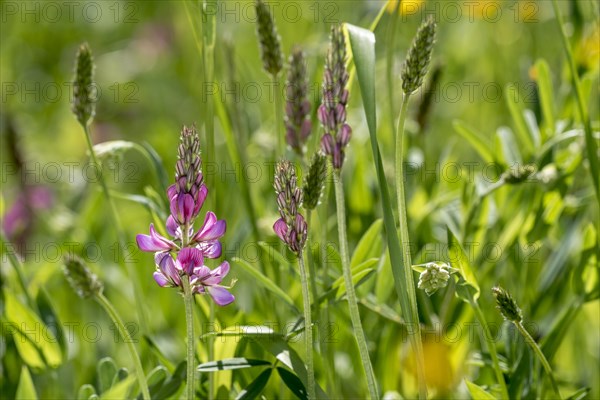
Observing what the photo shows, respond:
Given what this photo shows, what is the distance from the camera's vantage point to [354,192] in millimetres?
1881

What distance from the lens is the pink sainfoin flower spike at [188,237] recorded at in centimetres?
103

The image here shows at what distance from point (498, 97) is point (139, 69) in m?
1.79

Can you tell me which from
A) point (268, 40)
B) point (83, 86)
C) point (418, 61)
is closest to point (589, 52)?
point (268, 40)

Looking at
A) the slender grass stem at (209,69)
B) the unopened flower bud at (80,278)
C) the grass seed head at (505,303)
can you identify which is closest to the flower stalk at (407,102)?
the grass seed head at (505,303)

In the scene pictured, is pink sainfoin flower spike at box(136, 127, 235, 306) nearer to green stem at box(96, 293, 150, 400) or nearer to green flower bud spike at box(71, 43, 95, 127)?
green stem at box(96, 293, 150, 400)

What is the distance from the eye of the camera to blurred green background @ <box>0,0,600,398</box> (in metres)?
1.65

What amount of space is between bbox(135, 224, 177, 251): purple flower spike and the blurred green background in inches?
11.1

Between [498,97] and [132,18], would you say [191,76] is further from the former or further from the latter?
[498,97]

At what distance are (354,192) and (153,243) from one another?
0.86m

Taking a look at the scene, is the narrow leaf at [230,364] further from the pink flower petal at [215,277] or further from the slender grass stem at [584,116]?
the slender grass stem at [584,116]

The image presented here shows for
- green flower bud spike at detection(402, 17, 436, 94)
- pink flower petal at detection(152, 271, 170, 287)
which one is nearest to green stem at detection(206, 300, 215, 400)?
pink flower petal at detection(152, 271, 170, 287)

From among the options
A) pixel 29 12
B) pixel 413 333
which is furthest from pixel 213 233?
pixel 29 12

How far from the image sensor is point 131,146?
1.50 meters

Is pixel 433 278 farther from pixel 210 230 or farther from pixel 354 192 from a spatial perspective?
pixel 354 192
